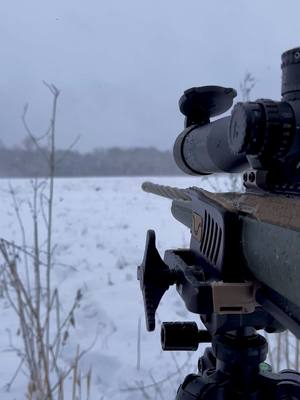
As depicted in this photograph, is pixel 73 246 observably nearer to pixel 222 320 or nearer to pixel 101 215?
pixel 101 215

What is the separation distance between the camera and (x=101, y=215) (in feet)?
24.5

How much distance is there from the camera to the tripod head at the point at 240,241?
1.45ft

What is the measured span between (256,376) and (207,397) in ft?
0.25

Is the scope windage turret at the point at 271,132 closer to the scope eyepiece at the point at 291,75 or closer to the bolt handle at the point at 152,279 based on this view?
the scope eyepiece at the point at 291,75

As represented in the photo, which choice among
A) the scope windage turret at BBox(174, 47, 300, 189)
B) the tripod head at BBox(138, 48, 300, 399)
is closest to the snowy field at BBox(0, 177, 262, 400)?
the tripod head at BBox(138, 48, 300, 399)

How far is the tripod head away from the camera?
1.45 feet

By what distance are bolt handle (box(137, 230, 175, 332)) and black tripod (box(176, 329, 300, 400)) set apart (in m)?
0.11

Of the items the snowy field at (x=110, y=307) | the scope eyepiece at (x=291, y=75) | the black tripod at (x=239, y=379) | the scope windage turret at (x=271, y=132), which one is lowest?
the snowy field at (x=110, y=307)

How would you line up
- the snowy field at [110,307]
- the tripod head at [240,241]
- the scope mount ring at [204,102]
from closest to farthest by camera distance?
the tripod head at [240,241]
the scope mount ring at [204,102]
the snowy field at [110,307]

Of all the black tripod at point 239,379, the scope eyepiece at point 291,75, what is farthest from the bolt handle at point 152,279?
the scope eyepiece at point 291,75

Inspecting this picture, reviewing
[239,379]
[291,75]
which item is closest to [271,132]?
[291,75]

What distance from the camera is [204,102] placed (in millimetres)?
752

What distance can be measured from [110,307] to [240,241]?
2879mm

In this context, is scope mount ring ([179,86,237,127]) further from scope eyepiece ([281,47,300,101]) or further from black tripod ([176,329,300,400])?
black tripod ([176,329,300,400])
